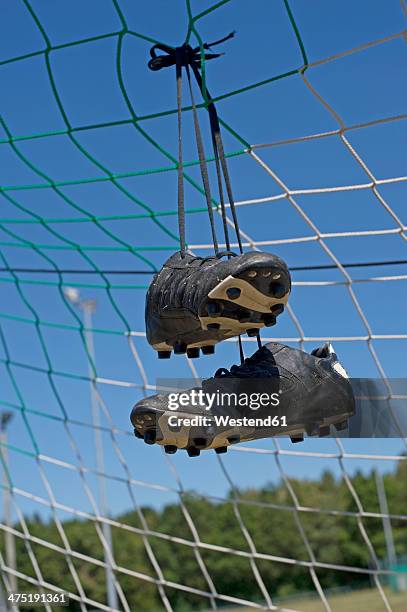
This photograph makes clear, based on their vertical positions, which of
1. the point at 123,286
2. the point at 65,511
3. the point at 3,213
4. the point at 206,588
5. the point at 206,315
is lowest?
the point at 206,588

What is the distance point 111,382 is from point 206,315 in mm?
3292

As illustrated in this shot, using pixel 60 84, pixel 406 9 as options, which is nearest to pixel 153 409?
pixel 406 9

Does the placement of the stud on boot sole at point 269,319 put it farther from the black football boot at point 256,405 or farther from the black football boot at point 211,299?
the black football boot at point 256,405

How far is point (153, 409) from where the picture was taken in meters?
1.80

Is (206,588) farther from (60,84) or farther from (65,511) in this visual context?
(60,84)

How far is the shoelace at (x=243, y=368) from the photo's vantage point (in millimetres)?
1938

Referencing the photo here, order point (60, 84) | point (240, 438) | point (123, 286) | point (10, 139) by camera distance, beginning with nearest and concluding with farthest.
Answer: point (240, 438) → point (60, 84) → point (10, 139) → point (123, 286)

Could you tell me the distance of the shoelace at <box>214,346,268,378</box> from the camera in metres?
1.94

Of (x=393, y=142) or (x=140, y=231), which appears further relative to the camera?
(x=140, y=231)

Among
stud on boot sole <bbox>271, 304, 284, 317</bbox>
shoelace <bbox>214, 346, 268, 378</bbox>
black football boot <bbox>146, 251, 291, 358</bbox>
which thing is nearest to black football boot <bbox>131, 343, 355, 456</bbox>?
shoelace <bbox>214, 346, 268, 378</bbox>

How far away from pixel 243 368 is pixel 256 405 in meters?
0.09

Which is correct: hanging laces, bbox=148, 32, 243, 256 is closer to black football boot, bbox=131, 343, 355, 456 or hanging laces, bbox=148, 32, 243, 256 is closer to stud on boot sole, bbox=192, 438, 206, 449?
black football boot, bbox=131, 343, 355, 456

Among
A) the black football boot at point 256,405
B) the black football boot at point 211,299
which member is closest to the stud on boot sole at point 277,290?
the black football boot at point 211,299

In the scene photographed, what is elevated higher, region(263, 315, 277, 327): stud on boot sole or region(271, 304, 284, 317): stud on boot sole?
region(271, 304, 284, 317): stud on boot sole
